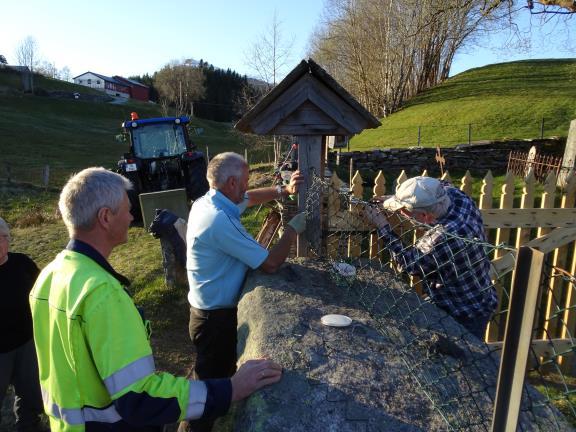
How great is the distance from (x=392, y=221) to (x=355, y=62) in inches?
1098

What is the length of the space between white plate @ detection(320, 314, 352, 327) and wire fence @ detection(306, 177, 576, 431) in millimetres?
165

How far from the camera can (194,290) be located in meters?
2.51

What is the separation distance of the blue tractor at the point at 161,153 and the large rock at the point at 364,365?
8.07m

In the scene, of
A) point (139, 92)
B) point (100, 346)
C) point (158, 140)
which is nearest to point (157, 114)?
point (139, 92)

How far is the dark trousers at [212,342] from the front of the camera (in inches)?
99.0

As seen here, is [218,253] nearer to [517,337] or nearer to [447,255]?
[447,255]

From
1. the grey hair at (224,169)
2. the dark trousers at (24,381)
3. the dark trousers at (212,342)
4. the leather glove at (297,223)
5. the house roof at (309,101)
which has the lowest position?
the dark trousers at (24,381)

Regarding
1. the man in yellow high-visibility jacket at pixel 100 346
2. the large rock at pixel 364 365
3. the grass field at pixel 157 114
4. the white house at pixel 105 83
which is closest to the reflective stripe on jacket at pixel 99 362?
the man in yellow high-visibility jacket at pixel 100 346

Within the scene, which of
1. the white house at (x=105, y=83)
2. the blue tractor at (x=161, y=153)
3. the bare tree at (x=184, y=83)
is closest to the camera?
the blue tractor at (x=161, y=153)

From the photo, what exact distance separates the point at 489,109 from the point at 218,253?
20.4m

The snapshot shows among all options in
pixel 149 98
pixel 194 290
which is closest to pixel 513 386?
pixel 194 290

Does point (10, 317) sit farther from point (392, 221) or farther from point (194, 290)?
point (392, 221)

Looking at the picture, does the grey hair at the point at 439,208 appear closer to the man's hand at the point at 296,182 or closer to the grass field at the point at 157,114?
the man's hand at the point at 296,182

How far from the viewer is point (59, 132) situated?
30.5 m
